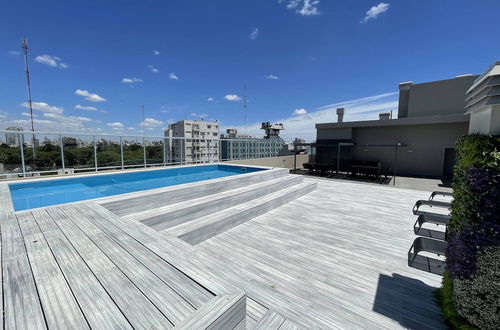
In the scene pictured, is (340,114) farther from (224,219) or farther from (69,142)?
(69,142)

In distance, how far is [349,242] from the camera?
3.56 metres

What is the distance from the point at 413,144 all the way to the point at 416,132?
0.75 metres

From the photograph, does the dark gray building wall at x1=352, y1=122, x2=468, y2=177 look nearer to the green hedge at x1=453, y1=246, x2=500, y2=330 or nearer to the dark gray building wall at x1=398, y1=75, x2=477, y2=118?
the dark gray building wall at x1=398, y1=75, x2=477, y2=118

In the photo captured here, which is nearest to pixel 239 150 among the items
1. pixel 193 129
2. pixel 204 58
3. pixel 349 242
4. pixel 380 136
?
pixel 204 58

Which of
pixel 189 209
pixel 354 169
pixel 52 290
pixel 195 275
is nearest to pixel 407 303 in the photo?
pixel 195 275

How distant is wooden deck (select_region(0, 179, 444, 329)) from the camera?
1349mm

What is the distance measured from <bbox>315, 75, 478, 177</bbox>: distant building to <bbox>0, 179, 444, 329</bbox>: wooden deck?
9.78 metres

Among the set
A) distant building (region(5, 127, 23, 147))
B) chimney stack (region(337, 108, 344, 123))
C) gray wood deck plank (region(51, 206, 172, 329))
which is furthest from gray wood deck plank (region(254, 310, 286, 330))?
chimney stack (region(337, 108, 344, 123))

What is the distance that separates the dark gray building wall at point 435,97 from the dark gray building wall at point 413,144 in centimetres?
177

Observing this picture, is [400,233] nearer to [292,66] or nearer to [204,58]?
[292,66]

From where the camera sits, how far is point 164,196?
426 centimetres

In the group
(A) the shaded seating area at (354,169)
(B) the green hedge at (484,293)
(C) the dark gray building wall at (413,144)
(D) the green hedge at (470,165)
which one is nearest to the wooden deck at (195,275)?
(B) the green hedge at (484,293)

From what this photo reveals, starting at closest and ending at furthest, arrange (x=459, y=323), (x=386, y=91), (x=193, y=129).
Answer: (x=459, y=323) → (x=386, y=91) → (x=193, y=129)

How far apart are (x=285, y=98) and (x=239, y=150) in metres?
11.8
